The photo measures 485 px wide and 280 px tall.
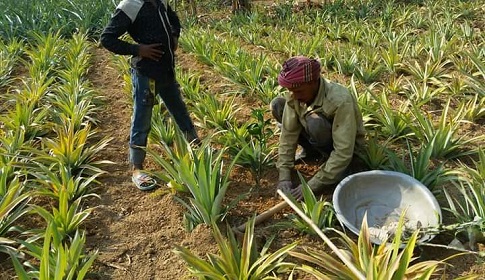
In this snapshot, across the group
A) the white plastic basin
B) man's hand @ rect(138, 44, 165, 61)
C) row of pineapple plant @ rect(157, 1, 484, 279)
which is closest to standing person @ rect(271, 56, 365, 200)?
the white plastic basin

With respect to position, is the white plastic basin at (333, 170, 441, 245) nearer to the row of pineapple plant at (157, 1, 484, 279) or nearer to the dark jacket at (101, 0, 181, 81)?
the row of pineapple plant at (157, 1, 484, 279)

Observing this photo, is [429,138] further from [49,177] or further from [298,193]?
[49,177]

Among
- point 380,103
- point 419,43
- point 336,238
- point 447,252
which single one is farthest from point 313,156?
point 419,43

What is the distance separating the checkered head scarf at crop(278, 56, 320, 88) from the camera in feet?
6.41

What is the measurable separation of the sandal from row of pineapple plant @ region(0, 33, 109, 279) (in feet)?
0.74

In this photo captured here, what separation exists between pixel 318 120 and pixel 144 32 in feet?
3.62

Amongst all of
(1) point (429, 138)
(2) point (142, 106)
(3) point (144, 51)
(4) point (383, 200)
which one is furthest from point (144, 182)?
(1) point (429, 138)

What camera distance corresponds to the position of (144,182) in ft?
8.12

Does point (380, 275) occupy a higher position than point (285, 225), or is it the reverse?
point (380, 275)

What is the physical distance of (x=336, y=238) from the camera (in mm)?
1868

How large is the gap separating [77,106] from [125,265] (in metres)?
1.79

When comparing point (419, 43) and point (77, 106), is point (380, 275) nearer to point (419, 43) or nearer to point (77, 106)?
point (77, 106)

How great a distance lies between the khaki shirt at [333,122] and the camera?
6.68 feet

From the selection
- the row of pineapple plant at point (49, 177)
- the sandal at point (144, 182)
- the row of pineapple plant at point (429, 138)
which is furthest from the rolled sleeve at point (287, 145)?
the row of pineapple plant at point (49, 177)
